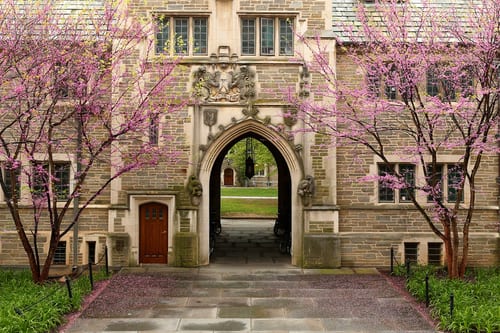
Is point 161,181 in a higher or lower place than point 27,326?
higher

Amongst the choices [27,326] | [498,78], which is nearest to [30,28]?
[27,326]

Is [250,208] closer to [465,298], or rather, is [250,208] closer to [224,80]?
[224,80]

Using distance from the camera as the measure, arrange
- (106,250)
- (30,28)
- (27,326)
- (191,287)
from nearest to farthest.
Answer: (27,326), (30,28), (191,287), (106,250)

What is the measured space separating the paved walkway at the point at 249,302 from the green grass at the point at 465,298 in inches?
16.8

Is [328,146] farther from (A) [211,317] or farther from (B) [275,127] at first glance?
(A) [211,317]

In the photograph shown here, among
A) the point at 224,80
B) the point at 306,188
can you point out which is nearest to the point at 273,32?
the point at 224,80

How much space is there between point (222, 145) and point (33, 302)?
7.37 m

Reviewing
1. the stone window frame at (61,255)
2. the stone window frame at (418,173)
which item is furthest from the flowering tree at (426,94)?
the stone window frame at (61,255)

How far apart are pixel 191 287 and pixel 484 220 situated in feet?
31.6

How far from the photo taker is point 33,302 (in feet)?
32.9

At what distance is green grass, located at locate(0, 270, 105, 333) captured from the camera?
8883 mm

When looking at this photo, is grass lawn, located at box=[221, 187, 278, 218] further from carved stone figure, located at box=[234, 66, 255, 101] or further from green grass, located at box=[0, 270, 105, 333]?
green grass, located at box=[0, 270, 105, 333]

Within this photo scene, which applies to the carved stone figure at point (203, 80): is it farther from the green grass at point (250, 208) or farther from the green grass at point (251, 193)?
the green grass at point (251, 193)

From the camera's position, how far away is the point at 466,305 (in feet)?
33.1
